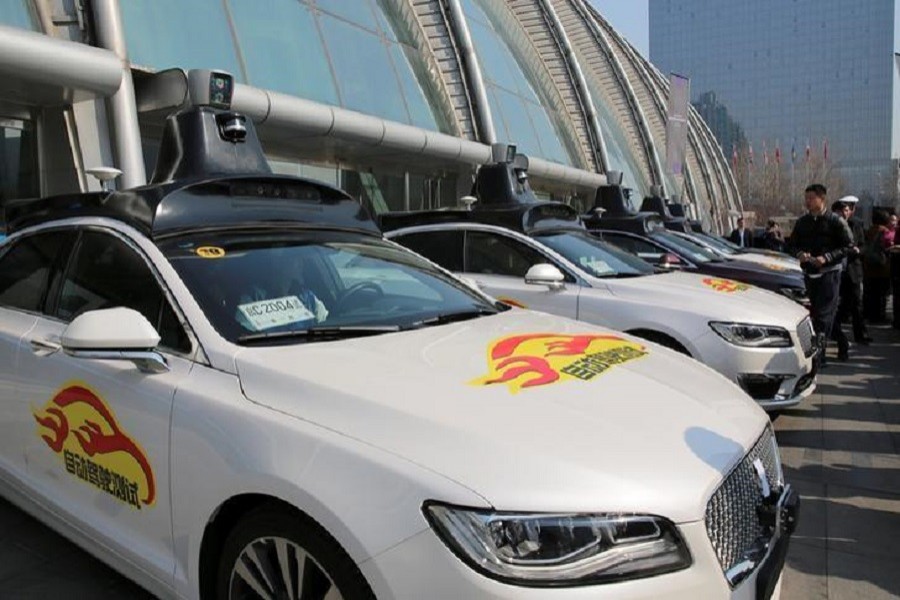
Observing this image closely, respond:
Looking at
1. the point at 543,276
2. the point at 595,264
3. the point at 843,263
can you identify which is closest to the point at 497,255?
the point at 595,264

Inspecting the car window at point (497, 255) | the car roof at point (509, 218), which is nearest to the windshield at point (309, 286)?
the car window at point (497, 255)

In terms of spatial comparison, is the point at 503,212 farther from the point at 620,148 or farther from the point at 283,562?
the point at 620,148

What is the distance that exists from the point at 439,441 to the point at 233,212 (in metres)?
1.70

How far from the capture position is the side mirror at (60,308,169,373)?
2.39 metres

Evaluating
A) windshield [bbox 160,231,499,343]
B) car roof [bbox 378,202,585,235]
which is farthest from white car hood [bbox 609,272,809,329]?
windshield [bbox 160,231,499,343]

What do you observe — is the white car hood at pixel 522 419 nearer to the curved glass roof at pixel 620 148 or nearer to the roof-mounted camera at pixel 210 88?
the roof-mounted camera at pixel 210 88

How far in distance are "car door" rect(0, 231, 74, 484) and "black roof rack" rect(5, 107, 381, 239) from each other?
144 millimetres

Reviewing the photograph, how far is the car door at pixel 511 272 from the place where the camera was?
19.7ft

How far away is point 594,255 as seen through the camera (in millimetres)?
6660

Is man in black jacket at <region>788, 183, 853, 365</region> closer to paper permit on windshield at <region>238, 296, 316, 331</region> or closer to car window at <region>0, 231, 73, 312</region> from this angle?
paper permit on windshield at <region>238, 296, 316, 331</region>

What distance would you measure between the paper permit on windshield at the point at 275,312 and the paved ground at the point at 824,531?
125 cm

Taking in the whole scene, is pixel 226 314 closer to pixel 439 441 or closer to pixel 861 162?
pixel 439 441

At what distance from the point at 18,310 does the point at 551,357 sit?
2524mm

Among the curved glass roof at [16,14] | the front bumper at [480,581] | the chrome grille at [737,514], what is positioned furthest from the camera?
the curved glass roof at [16,14]
